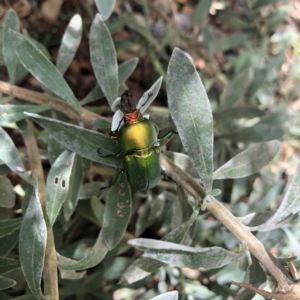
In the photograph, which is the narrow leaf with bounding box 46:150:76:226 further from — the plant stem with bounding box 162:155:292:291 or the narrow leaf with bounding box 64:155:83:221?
the plant stem with bounding box 162:155:292:291

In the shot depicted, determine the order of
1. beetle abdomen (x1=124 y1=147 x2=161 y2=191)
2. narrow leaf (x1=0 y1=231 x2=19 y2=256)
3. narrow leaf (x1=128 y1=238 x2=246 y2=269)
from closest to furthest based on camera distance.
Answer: narrow leaf (x1=128 y1=238 x2=246 y2=269), beetle abdomen (x1=124 y1=147 x2=161 y2=191), narrow leaf (x1=0 y1=231 x2=19 y2=256)

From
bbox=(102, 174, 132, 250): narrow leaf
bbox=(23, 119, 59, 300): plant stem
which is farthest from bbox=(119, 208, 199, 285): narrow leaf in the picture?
bbox=(23, 119, 59, 300): plant stem

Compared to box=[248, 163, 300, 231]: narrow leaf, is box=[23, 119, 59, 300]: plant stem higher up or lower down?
lower down

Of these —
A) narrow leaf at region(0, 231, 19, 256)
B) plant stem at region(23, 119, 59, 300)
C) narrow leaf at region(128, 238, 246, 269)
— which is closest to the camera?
narrow leaf at region(128, 238, 246, 269)

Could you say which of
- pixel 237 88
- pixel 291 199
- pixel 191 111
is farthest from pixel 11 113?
pixel 237 88

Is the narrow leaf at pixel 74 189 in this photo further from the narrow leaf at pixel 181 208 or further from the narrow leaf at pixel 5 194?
the narrow leaf at pixel 181 208
